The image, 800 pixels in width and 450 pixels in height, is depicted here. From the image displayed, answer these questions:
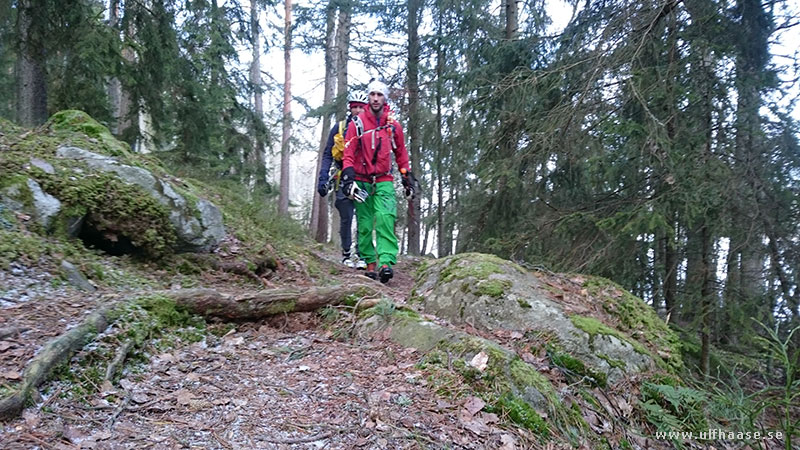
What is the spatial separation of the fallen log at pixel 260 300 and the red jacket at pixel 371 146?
2.63 metres

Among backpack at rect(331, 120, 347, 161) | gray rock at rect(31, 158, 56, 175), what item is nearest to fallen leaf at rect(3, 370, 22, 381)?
gray rock at rect(31, 158, 56, 175)

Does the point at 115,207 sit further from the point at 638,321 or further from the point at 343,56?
the point at 343,56

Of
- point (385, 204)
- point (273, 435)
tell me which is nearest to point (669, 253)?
point (385, 204)

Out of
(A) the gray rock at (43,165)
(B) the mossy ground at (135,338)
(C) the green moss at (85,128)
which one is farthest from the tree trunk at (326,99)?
(B) the mossy ground at (135,338)

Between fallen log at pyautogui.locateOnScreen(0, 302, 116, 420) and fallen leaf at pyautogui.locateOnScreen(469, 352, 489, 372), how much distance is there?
2180mm

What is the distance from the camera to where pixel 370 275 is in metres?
6.41

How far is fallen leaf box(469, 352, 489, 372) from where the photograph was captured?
→ 106 inches

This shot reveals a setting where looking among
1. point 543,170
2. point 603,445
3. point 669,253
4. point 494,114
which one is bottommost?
point 603,445

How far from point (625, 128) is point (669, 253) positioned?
230cm

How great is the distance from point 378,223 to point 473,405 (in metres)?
4.02

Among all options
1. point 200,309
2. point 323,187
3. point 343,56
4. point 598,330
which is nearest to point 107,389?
point 200,309

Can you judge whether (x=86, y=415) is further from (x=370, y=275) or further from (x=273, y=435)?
(x=370, y=275)

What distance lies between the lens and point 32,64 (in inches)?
295

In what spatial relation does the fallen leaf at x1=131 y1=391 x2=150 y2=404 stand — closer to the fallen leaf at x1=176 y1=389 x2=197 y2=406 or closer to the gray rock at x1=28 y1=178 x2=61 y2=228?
the fallen leaf at x1=176 y1=389 x2=197 y2=406
